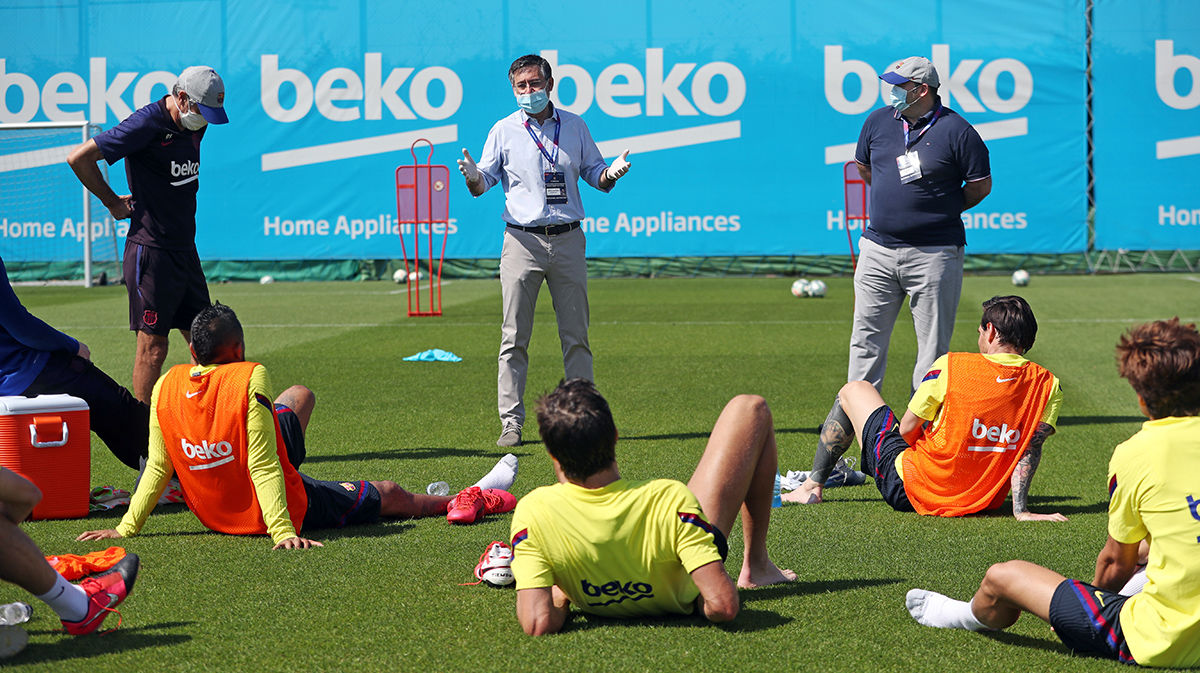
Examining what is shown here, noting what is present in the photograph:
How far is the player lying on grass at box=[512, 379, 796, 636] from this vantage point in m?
3.41

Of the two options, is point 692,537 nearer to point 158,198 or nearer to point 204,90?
point 204,90

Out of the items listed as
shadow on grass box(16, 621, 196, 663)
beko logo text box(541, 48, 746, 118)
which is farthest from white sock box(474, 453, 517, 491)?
beko logo text box(541, 48, 746, 118)

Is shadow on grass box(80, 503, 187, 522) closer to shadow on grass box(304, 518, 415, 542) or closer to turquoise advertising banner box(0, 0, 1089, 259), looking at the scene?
shadow on grass box(304, 518, 415, 542)

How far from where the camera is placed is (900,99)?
22.0ft

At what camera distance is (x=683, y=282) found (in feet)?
77.4

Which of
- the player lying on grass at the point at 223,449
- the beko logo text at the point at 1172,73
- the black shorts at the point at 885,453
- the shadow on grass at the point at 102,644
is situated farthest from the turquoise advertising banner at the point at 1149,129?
the shadow on grass at the point at 102,644

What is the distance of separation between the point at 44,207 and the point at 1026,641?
79.0 ft

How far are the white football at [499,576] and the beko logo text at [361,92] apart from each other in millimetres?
20471

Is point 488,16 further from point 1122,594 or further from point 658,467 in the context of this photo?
point 1122,594

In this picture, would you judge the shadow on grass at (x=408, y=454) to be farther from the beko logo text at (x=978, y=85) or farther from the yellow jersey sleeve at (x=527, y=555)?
the beko logo text at (x=978, y=85)

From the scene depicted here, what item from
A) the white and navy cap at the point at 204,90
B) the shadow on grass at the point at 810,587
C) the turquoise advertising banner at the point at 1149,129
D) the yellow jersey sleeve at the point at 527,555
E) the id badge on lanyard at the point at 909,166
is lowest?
the shadow on grass at the point at 810,587

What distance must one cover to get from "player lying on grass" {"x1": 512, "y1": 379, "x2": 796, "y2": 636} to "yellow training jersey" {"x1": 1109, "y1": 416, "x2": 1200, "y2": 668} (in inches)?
42.1

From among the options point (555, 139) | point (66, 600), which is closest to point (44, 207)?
point (555, 139)

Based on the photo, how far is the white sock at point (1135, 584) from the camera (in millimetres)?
3508
